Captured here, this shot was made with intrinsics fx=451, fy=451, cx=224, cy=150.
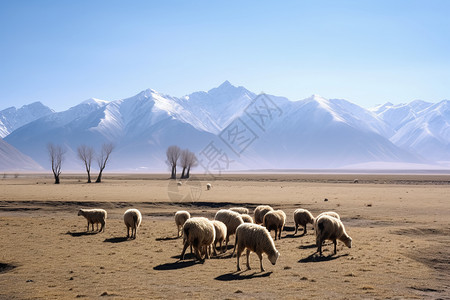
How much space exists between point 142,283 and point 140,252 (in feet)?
16.8

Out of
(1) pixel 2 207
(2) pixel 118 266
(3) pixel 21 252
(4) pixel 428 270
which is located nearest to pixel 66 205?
(1) pixel 2 207

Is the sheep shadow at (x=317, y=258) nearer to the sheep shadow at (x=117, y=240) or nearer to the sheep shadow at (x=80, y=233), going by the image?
the sheep shadow at (x=117, y=240)

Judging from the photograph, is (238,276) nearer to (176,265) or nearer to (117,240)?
(176,265)

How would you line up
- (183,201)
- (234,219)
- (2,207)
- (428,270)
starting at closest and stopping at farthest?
(428,270) < (234,219) < (2,207) < (183,201)

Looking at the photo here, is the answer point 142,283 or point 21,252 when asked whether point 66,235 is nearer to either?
point 21,252

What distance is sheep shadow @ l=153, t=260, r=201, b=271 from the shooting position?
15.8 meters

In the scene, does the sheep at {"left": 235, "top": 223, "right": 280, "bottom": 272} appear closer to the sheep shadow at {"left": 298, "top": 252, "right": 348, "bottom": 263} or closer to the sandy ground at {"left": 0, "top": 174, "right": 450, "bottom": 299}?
the sandy ground at {"left": 0, "top": 174, "right": 450, "bottom": 299}

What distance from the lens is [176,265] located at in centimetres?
1630

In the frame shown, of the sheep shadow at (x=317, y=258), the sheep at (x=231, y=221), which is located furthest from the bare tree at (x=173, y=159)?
the sheep shadow at (x=317, y=258)

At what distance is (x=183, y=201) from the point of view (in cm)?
4125

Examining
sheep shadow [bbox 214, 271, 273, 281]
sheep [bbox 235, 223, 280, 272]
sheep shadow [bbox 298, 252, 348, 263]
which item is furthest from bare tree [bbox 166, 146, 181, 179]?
sheep shadow [bbox 214, 271, 273, 281]

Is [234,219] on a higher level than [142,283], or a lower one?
higher

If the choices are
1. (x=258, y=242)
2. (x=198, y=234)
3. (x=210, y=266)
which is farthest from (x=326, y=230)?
(x=198, y=234)

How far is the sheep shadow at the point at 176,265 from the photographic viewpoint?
51.7 feet
